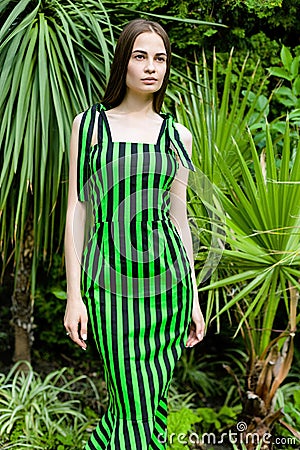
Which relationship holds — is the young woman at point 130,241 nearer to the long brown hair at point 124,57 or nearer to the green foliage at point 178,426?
the long brown hair at point 124,57

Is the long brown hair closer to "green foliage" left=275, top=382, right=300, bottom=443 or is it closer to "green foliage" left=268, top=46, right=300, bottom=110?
"green foliage" left=268, top=46, right=300, bottom=110

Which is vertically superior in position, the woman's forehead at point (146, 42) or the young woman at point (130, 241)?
the woman's forehead at point (146, 42)

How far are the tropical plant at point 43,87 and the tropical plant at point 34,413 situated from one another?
2.12ft

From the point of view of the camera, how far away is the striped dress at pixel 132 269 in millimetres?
1891

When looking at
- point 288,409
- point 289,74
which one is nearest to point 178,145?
point 289,74

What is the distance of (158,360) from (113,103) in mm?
761

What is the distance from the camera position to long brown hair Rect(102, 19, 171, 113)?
1863mm

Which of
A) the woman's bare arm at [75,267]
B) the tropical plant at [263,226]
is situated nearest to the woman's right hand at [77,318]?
the woman's bare arm at [75,267]

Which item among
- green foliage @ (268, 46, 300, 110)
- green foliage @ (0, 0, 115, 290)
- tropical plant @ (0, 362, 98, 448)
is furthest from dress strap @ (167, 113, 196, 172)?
tropical plant @ (0, 362, 98, 448)

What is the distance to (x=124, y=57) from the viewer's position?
6.17 ft

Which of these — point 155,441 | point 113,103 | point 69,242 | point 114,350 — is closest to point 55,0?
point 113,103

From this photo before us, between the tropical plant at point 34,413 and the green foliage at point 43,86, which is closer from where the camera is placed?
the green foliage at point 43,86

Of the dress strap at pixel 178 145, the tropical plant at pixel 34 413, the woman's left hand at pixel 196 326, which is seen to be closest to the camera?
the dress strap at pixel 178 145

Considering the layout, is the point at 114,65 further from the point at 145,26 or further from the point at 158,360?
the point at 158,360
